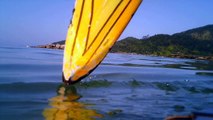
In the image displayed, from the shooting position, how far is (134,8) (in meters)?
5.50

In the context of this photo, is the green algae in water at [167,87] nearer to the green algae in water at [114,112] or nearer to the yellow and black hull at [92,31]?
the green algae in water at [114,112]

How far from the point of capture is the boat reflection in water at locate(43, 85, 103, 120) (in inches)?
209

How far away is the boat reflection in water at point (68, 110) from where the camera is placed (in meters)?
5.31

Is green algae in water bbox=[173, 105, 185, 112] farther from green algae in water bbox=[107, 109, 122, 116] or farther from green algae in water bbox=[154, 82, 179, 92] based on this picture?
green algae in water bbox=[154, 82, 179, 92]

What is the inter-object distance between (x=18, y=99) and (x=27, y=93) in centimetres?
86

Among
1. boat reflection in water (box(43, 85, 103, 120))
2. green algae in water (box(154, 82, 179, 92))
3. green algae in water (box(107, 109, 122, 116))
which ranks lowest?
green algae in water (box(154, 82, 179, 92))

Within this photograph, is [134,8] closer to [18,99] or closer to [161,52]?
[18,99]

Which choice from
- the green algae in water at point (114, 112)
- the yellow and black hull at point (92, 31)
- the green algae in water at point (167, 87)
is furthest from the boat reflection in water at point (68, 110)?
the green algae in water at point (167, 87)

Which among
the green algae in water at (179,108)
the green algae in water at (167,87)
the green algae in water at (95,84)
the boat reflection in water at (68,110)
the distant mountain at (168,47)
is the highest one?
the distant mountain at (168,47)

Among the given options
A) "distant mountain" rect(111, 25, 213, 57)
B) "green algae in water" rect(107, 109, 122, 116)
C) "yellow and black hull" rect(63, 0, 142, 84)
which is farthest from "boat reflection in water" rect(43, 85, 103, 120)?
"distant mountain" rect(111, 25, 213, 57)

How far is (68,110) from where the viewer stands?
19.0 feet

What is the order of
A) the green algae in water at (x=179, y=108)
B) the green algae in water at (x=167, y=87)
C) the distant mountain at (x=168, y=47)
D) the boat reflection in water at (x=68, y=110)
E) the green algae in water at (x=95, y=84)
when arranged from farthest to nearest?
the distant mountain at (x=168, y=47), the green algae in water at (x=167, y=87), the green algae in water at (x=95, y=84), the green algae in water at (x=179, y=108), the boat reflection in water at (x=68, y=110)

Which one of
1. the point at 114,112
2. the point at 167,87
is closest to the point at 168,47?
the point at 167,87

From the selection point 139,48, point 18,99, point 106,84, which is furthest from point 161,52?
point 18,99
